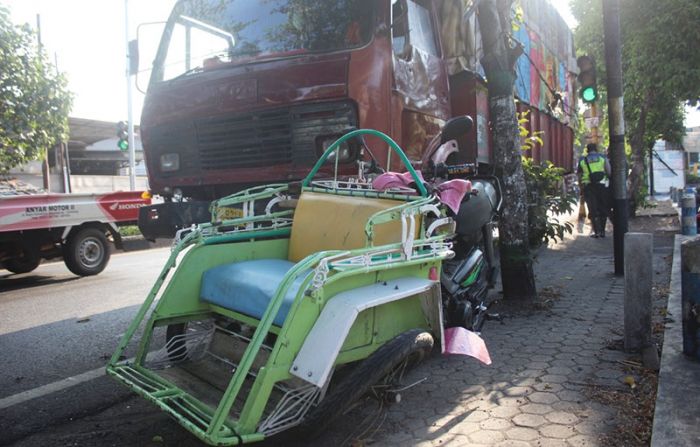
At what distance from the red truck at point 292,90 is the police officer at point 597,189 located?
5008 mm

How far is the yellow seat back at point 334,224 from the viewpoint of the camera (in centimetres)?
339

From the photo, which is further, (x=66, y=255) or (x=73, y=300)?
(x=66, y=255)

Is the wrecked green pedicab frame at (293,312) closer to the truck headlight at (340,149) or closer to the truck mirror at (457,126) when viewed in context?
the truck mirror at (457,126)

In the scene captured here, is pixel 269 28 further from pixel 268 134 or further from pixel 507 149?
pixel 507 149

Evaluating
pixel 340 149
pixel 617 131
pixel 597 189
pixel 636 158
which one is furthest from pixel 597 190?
pixel 340 149

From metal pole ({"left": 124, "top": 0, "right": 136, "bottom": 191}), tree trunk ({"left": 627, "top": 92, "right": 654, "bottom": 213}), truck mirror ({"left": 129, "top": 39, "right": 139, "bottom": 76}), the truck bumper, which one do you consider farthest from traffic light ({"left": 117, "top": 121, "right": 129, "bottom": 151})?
tree trunk ({"left": 627, "top": 92, "right": 654, "bottom": 213})

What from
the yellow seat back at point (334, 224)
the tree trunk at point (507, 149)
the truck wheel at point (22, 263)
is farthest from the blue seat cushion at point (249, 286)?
the truck wheel at point (22, 263)

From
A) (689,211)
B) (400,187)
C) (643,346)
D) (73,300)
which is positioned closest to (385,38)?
(400,187)

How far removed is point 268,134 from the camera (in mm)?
5277

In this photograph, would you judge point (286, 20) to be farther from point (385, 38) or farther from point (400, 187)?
point (400, 187)

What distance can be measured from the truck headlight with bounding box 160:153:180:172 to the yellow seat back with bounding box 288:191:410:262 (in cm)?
257

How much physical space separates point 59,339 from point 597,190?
9.39 metres

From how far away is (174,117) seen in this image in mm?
5781

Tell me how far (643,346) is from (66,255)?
731 cm
